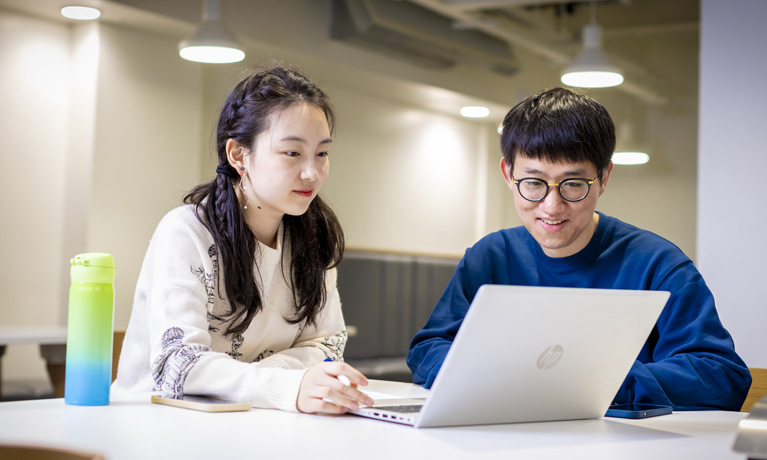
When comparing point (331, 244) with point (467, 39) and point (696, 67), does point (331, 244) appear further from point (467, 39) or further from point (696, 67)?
point (696, 67)

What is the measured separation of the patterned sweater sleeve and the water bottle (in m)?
0.14

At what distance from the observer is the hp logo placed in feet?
3.65

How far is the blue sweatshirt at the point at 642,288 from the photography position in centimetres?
146

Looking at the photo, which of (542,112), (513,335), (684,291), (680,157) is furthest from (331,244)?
(680,157)

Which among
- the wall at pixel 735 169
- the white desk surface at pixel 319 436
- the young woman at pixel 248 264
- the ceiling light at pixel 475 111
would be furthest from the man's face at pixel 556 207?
the ceiling light at pixel 475 111

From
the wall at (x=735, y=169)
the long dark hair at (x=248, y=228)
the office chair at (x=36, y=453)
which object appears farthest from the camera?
the wall at (x=735, y=169)

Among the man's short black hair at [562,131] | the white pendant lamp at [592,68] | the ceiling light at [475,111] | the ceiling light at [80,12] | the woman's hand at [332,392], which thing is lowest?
the woman's hand at [332,392]

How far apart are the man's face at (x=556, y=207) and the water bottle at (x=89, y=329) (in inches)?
32.4

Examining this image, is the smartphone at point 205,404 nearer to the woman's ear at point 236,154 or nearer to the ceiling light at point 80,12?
the woman's ear at point 236,154

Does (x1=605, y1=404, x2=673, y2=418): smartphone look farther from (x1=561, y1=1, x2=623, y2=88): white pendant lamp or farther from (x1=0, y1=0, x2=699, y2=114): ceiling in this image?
(x1=561, y1=1, x2=623, y2=88): white pendant lamp

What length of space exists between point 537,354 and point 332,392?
0.29m

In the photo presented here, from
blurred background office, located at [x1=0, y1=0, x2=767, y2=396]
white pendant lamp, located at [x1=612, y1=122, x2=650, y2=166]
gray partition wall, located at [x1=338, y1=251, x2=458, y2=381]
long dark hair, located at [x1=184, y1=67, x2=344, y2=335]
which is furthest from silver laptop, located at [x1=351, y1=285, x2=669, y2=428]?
white pendant lamp, located at [x1=612, y1=122, x2=650, y2=166]

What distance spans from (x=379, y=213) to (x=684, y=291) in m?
4.82

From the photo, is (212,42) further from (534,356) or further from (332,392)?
(534,356)
